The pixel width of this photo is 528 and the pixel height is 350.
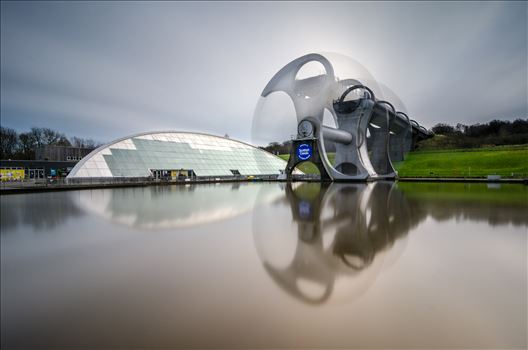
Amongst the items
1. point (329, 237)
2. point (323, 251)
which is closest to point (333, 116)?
→ point (329, 237)

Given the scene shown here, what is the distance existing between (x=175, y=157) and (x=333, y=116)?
61.6 feet

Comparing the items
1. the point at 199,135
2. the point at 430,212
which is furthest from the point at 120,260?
the point at 199,135

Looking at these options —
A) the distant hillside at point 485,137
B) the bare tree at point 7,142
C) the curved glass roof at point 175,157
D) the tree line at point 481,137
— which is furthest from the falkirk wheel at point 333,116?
the bare tree at point 7,142

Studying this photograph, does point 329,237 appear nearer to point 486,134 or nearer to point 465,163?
point 465,163

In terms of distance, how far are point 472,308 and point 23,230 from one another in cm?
867

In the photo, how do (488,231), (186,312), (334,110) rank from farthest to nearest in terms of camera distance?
(334,110), (488,231), (186,312)

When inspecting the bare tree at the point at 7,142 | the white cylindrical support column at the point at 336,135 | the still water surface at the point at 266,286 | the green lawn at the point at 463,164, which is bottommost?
the still water surface at the point at 266,286

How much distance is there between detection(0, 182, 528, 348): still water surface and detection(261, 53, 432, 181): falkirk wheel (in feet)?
69.9

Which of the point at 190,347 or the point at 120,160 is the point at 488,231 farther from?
the point at 120,160

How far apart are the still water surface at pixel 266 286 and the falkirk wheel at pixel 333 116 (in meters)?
21.3

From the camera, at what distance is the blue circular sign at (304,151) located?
27.5 metres

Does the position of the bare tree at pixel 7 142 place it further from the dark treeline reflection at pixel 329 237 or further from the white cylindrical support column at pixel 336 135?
the dark treeline reflection at pixel 329 237

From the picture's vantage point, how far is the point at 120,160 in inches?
1058

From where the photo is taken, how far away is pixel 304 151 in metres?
27.8
